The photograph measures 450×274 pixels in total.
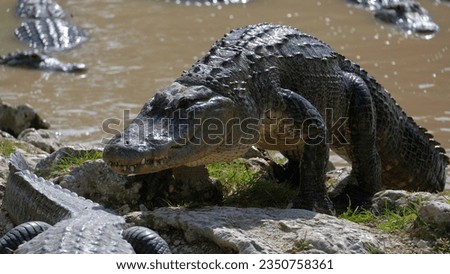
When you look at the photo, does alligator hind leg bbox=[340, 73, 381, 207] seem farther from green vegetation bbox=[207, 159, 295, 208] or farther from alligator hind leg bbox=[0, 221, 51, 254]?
alligator hind leg bbox=[0, 221, 51, 254]

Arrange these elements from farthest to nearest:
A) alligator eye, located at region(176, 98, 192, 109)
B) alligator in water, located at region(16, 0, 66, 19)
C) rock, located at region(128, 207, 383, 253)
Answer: alligator in water, located at region(16, 0, 66, 19)
alligator eye, located at region(176, 98, 192, 109)
rock, located at region(128, 207, 383, 253)

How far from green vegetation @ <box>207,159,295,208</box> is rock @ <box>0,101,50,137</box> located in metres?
4.17

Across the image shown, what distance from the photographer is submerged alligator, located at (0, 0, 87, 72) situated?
14.3m

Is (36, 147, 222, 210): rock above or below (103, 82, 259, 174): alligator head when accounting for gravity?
below

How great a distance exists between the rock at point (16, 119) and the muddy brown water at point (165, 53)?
446 millimetres

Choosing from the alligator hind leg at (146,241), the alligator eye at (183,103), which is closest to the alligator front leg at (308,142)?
the alligator eye at (183,103)

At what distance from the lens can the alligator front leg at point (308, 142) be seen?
18.3 feet

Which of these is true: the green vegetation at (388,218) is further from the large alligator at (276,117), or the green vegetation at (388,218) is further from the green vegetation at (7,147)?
the green vegetation at (7,147)

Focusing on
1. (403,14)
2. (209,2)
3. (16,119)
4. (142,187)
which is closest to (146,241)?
(142,187)

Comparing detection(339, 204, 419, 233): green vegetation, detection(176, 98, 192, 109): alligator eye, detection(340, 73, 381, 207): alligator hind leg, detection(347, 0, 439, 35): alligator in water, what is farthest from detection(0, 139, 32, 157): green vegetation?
detection(347, 0, 439, 35): alligator in water

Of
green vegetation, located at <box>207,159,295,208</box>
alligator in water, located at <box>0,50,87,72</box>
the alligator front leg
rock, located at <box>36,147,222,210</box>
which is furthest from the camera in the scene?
alligator in water, located at <box>0,50,87,72</box>

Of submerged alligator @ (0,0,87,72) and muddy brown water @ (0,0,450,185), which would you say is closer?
muddy brown water @ (0,0,450,185)

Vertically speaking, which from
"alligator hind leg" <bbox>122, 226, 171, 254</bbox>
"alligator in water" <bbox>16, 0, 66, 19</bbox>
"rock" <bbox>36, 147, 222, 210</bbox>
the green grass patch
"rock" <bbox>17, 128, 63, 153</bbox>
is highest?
"alligator hind leg" <bbox>122, 226, 171, 254</bbox>

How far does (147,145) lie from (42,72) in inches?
380
